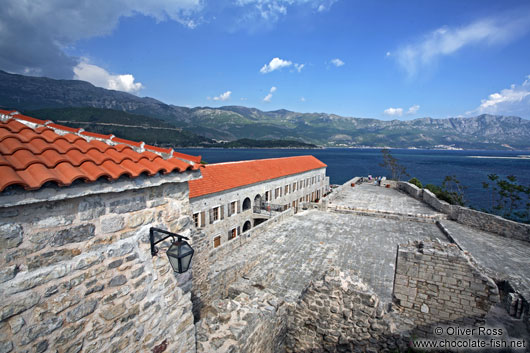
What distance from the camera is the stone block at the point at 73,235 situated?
271 cm

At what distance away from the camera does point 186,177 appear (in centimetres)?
400

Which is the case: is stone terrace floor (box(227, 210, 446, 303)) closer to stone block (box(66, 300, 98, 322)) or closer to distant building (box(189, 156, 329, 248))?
distant building (box(189, 156, 329, 248))

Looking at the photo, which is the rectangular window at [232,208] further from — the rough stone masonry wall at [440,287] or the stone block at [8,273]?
the stone block at [8,273]

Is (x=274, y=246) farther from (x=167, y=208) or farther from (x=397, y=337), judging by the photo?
(x=167, y=208)

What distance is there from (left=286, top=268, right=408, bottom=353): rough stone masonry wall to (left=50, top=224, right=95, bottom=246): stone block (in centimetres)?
521

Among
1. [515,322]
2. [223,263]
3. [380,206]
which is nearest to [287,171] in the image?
[380,206]

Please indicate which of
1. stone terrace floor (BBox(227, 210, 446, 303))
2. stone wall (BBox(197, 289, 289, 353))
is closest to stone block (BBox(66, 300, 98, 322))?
stone wall (BBox(197, 289, 289, 353))

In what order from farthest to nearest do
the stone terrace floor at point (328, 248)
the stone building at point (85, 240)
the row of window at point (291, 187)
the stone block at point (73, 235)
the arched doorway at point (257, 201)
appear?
1. the row of window at point (291, 187)
2. the arched doorway at point (257, 201)
3. the stone terrace floor at point (328, 248)
4. the stone block at point (73, 235)
5. the stone building at point (85, 240)

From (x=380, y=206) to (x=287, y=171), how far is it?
12733 millimetres

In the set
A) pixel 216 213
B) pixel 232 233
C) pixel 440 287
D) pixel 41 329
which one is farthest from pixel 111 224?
pixel 232 233

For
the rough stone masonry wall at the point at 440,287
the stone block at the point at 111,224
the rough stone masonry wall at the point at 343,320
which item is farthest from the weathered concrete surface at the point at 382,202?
the stone block at the point at 111,224

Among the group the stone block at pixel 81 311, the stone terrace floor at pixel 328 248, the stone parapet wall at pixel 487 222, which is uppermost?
the stone block at pixel 81 311

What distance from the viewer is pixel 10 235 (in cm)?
236

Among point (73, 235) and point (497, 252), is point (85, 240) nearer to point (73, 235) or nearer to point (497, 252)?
point (73, 235)
